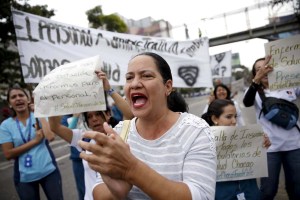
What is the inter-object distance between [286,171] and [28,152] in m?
2.64

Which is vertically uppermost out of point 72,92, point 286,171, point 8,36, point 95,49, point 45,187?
point 8,36

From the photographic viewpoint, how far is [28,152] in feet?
11.0

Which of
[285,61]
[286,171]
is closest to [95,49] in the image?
[285,61]

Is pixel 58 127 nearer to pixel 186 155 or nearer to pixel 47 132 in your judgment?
pixel 47 132

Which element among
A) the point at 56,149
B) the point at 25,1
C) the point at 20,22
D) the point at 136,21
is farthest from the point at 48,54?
the point at 136,21

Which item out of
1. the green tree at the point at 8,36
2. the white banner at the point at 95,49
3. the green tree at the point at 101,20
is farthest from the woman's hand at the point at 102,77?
the green tree at the point at 101,20

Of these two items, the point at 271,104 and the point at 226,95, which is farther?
the point at 226,95

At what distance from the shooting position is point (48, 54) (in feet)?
14.0

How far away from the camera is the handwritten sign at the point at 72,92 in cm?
258

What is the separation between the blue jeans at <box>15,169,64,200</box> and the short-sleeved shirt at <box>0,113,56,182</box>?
6 centimetres

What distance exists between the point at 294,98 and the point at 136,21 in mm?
92151

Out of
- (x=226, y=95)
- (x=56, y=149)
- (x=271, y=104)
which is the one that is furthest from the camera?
(x=56, y=149)

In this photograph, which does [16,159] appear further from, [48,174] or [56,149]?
[56,149]

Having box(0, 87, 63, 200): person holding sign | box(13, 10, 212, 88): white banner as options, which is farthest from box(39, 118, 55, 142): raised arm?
box(13, 10, 212, 88): white banner
